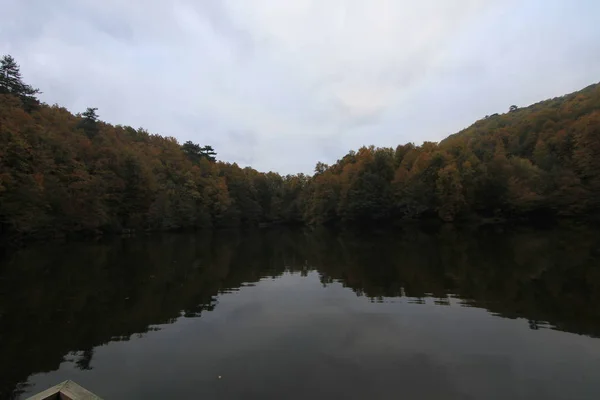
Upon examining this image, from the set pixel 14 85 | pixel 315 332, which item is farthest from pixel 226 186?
pixel 315 332

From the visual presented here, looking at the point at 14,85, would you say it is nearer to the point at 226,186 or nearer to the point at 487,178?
the point at 226,186

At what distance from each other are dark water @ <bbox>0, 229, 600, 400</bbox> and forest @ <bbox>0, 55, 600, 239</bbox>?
85.6ft

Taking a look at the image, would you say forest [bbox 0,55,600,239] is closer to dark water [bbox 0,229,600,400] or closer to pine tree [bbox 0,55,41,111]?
pine tree [bbox 0,55,41,111]

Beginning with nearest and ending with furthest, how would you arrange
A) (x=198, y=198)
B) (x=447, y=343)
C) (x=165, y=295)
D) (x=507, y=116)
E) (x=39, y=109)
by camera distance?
(x=447, y=343), (x=165, y=295), (x=39, y=109), (x=198, y=198), (x=507, y=116)

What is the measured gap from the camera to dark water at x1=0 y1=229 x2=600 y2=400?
770 cm

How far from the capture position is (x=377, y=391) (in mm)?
7262

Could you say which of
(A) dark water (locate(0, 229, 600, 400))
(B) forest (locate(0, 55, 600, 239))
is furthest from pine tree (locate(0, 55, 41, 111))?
(A) dark water (locate(0, 229, 600, 400))

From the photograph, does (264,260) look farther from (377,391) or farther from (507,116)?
(507,116)

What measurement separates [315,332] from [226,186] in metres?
82.2

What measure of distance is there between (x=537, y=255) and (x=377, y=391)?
68.8 ft

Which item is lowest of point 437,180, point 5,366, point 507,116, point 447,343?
point 447,343

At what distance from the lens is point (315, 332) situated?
11016 millimetres

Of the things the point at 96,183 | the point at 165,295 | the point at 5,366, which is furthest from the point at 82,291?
the point at 96,183

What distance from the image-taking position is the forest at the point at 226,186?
4259 cm
